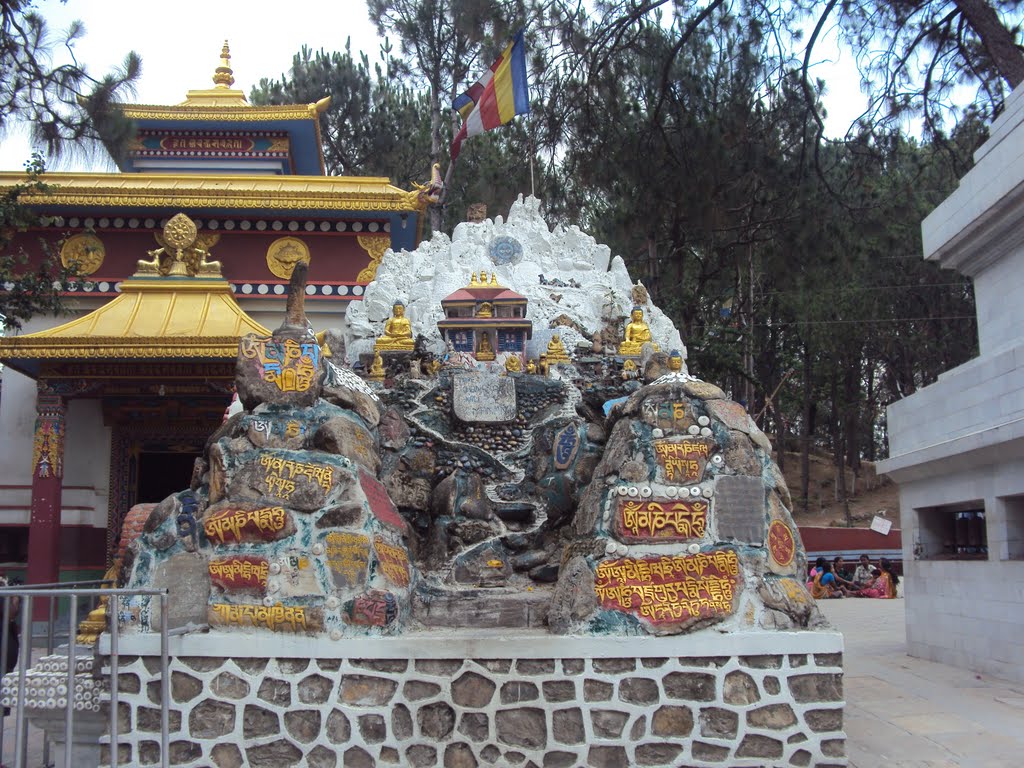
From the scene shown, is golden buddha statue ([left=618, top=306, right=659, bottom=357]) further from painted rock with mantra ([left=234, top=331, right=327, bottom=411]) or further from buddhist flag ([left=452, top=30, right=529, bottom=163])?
painted rock with mantra ([left=234, top=331, right=327, bottom=411])

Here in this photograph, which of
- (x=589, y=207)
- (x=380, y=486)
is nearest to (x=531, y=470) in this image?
(x=380, y=486)

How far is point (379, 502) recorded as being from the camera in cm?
668

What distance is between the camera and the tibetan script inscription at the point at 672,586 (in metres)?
5.90

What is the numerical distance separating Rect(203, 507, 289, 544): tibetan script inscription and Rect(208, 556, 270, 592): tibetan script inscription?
5.2 inches

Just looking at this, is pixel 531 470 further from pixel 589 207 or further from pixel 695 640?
pixel 589 207

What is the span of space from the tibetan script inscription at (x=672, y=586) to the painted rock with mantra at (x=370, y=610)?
1308 mm

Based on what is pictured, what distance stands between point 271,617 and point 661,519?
8.16 feet

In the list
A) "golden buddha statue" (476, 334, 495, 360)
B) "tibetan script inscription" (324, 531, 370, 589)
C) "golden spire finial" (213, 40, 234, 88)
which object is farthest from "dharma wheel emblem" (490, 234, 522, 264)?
"golden spire finial" (213, 40, 234, 88)

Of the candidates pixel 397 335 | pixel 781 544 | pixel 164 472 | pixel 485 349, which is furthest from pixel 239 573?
pixel 164 472

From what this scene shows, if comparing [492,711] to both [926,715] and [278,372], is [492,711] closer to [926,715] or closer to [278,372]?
[278,372]

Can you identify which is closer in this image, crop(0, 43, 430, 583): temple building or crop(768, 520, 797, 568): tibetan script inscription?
crop(768, 520, 797, 568): tibetan script inscription

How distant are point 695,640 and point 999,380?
469cm

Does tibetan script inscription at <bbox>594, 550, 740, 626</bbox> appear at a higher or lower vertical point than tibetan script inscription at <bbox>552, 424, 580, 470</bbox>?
lower

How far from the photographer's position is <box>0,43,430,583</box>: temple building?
1323 centimetres
